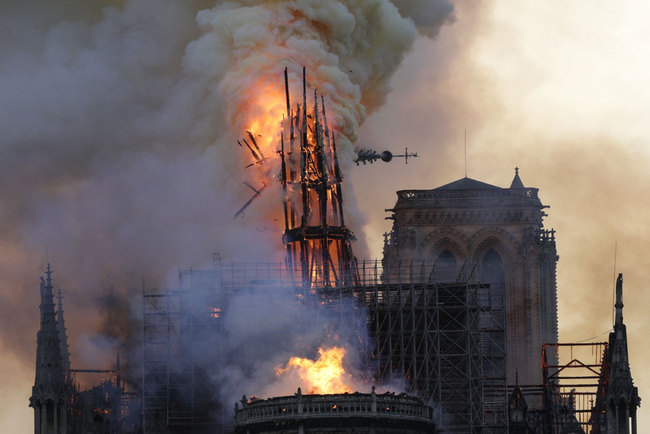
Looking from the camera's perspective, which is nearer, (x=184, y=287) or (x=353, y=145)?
(x=184, y=287)

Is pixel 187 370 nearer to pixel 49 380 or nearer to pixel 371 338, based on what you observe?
pixel 49 380

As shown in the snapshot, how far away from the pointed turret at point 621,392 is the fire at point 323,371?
17.4 m

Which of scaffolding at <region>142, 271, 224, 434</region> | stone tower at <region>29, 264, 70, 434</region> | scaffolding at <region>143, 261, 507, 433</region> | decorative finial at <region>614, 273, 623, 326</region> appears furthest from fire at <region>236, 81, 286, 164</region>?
decorative finial at <region>614, 273, 623, 326</region>

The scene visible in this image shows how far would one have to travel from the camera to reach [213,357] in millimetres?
175250

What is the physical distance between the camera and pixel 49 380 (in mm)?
176375

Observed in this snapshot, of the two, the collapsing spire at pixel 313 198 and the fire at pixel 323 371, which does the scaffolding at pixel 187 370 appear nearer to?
the fire at pixel 323 371

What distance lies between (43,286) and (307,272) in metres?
18.6

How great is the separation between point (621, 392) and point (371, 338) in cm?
1893

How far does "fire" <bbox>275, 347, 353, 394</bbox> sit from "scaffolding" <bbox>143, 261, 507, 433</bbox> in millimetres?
3938

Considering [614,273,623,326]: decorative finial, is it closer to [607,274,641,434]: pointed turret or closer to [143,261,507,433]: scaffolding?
[607,274,641,434]: pointed turret

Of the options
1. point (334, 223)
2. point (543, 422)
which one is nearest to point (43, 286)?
point (334, 223)

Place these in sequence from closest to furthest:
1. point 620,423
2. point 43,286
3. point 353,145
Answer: point 620,423 → point 43,286 → point 353,145

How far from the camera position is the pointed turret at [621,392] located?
169 metres

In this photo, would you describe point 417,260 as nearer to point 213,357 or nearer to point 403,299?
point 403,299
